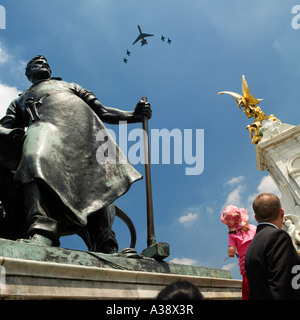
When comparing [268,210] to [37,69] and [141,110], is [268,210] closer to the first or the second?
[141,110]

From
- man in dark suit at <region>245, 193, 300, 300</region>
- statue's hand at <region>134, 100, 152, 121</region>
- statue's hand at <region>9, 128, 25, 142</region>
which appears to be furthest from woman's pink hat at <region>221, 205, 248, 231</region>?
statue's hand at <region>9, 128, 25, 142</region>

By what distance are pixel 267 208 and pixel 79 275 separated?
145cm

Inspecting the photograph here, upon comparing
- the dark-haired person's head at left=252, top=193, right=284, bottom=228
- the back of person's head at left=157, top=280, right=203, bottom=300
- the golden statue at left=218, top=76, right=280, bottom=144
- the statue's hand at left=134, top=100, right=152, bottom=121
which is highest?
the golden statue at left=218, top=76, right=280, bottom=144

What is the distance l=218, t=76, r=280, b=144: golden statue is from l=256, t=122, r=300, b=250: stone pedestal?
33.7 inches

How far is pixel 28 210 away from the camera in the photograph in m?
3.09

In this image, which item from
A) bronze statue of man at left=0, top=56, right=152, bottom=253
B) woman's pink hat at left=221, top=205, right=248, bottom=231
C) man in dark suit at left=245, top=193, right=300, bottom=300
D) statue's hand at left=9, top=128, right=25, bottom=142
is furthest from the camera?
woman's pink hat at left=221, top=205, right=248, bottom=231

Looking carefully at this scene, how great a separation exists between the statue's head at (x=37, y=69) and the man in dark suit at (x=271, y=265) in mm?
3551

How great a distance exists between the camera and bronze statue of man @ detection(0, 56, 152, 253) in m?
3.13

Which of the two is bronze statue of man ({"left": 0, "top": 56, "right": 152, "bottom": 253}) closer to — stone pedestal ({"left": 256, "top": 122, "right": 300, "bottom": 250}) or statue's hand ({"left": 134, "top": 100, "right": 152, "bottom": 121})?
statue's hand ({"left": 134, "top": 100, "right": 152, "bottom": 121})

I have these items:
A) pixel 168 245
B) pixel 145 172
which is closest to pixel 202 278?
pixel 168 245

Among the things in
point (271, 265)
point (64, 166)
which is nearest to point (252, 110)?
point (64, 166)

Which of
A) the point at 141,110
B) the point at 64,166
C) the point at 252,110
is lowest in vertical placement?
the point at 64,166

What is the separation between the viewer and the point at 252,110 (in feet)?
64.8
